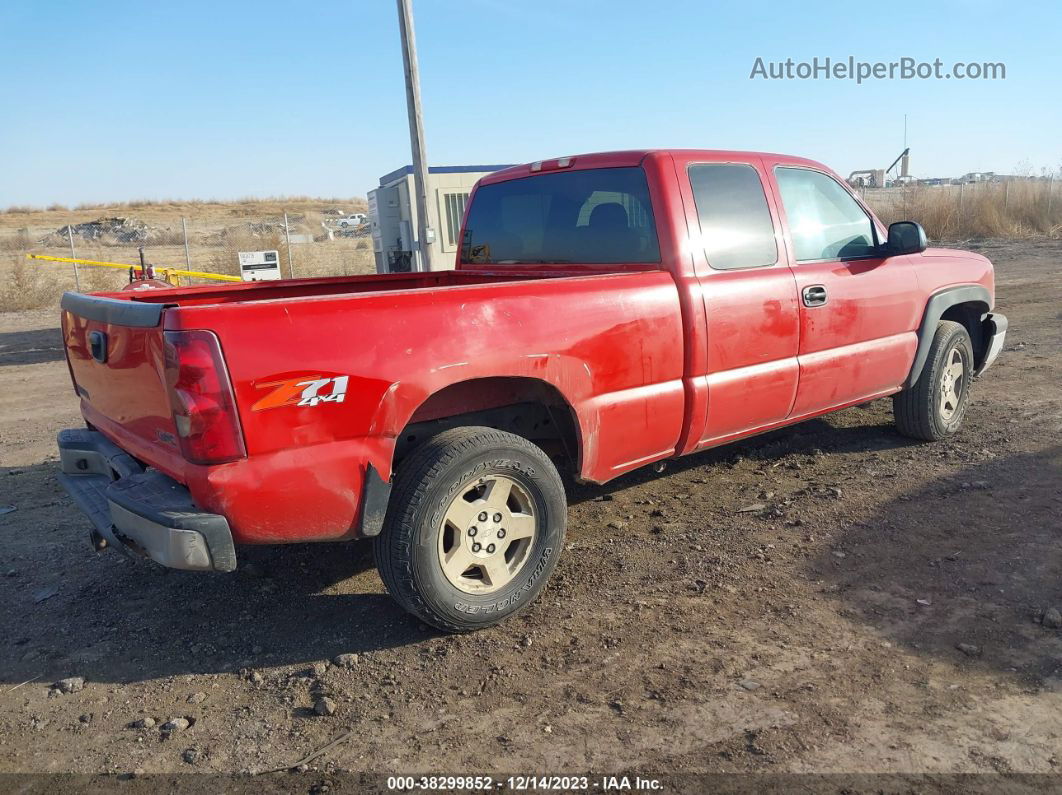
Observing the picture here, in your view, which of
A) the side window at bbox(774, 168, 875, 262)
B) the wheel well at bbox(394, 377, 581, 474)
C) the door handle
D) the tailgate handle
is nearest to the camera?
the tailgate handle

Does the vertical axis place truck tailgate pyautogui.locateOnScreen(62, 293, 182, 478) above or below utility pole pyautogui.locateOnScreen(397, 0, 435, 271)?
below

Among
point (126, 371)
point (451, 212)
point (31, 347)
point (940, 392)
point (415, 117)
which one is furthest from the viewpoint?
point (31, 347)

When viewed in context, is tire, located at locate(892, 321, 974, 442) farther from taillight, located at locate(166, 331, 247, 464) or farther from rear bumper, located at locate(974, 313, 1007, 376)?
taillight, located at locate(166, 331, 247, 464)

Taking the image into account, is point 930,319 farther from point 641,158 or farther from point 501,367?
point 501,367

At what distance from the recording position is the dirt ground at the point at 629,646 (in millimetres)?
2670

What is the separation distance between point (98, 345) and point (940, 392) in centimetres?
512

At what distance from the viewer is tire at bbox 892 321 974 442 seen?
5.49 metres

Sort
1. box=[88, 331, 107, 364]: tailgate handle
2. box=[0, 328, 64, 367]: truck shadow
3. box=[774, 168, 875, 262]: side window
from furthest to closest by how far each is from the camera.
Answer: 1. box=[0, 328, 64, 367]: truck shadow
2. box=[774, 168, 875, 262]: side window
3. box=[88, 331, 107, 364]: tailgate handle

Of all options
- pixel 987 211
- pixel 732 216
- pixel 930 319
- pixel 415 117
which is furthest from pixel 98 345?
pixel 987 211

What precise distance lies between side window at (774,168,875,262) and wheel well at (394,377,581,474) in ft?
5.97

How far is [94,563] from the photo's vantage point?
4281mm

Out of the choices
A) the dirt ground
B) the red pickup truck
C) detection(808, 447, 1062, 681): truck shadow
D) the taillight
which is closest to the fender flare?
the red pickup truck

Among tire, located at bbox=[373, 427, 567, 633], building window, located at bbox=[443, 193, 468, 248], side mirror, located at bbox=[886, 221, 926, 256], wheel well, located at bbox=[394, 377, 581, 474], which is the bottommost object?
tire, located at bbox=[373, 427, 567, 633]

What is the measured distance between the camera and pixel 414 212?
11.9 m
